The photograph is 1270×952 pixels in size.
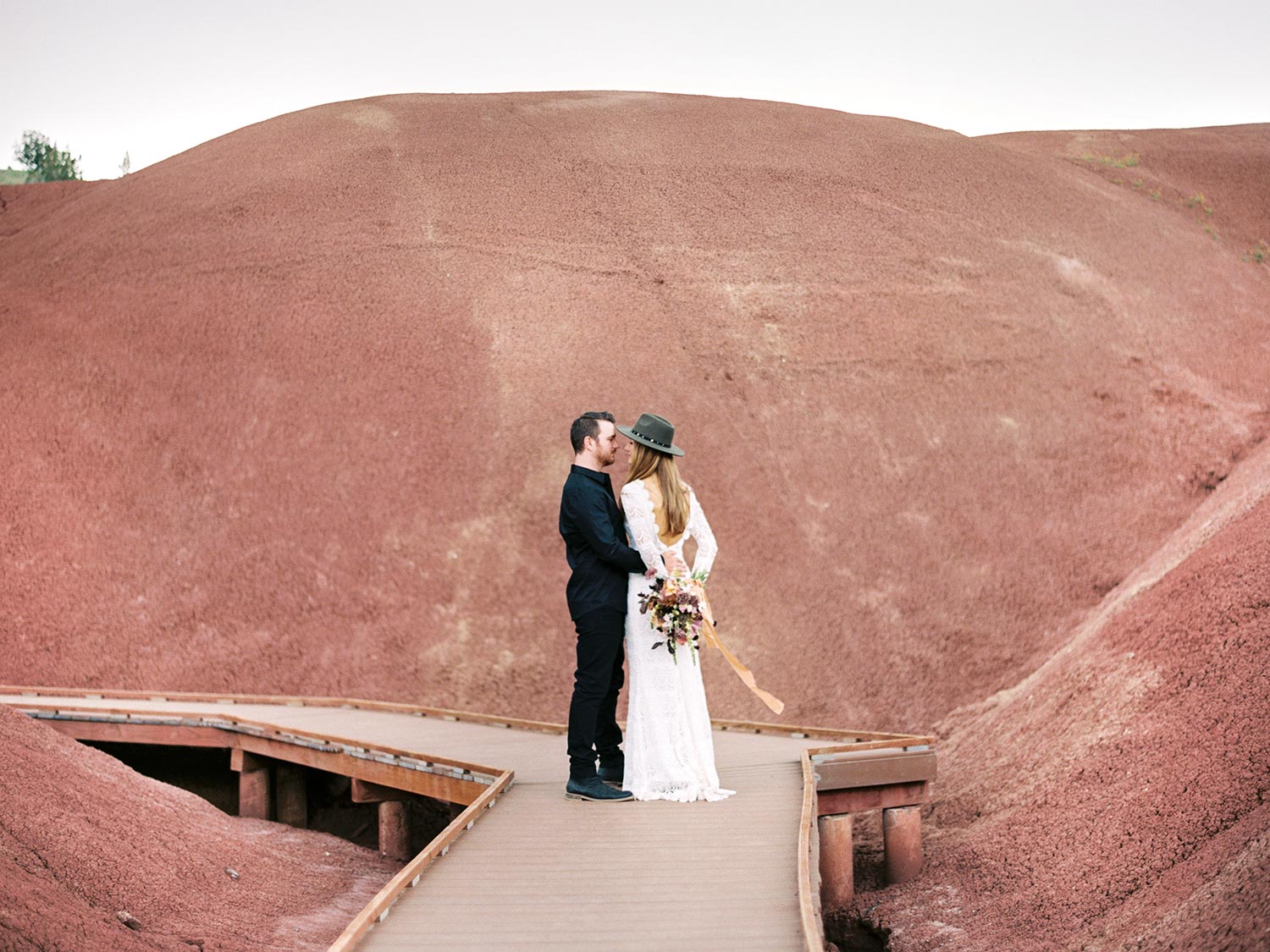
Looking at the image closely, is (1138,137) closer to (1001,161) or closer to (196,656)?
(1001,161)

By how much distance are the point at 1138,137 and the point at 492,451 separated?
20.3 meters

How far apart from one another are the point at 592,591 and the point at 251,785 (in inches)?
253

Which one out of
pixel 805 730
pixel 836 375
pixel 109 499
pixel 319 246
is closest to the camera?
pixel 805 730

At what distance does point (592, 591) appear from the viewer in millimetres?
8086

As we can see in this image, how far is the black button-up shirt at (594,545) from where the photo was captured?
7.92 m

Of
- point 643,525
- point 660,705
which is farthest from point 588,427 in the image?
point 660,705

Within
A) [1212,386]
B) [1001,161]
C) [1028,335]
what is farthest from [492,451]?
[1001,161]

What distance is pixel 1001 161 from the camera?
89.7ft

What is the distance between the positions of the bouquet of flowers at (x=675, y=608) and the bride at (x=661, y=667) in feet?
0.24

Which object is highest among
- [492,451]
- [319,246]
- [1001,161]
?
[1001,161]

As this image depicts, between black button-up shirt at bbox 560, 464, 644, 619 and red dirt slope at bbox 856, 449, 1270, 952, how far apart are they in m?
3.60

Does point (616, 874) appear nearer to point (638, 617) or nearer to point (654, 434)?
point (638, 617)

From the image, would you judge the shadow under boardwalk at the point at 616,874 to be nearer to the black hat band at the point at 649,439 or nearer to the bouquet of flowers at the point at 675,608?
the bouquet of flowers at the point at 675,608

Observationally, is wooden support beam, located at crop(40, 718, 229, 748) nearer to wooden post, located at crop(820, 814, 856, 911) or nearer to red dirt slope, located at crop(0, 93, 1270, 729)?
red dirt slope, located at crop(0, 93, 1270, 729)
